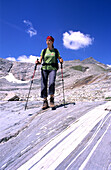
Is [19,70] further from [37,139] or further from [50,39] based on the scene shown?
[37,139]

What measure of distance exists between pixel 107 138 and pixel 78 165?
96 centimetres

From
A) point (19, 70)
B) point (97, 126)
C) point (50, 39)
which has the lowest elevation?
point (97, 126)

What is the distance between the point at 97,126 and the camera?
3328mm

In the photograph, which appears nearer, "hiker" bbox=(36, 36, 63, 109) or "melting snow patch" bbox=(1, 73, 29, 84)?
"hiker" bbox=(36, 36, 63, 109)

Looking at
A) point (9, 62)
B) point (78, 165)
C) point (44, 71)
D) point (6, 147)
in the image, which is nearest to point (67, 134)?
point (78, 165)

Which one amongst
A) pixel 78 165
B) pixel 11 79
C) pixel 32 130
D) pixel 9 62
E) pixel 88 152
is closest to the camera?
pixel 78 165

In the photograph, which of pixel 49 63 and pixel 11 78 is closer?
pixel 49 63

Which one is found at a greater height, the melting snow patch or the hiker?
the melting snow patch

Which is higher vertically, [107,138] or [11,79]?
[11,79]

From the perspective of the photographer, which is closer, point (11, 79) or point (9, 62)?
point (11, 79)

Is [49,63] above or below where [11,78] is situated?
below

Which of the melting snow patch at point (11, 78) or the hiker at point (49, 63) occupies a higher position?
the melting snow patch at point (11, 78)

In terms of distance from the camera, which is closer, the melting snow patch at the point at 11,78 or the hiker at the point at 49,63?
the hiker at the point at 49,63

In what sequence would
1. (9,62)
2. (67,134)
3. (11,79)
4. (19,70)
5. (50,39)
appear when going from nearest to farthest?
1. (67,134)
2. (50,39)
3. (11,79)
4. (19,70)
5. (9,62)
